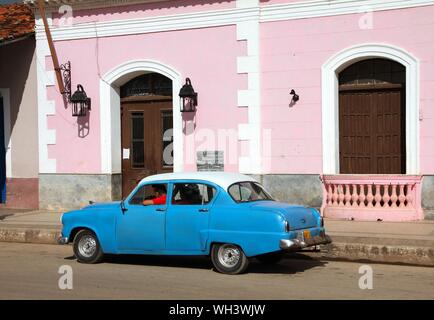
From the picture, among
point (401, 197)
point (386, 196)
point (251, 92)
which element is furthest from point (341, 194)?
point (251, 92)

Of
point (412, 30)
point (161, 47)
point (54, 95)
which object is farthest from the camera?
point (54, 95)

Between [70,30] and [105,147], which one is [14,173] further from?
[70,30]

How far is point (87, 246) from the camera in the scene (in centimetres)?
1034

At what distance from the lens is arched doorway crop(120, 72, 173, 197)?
614 inches

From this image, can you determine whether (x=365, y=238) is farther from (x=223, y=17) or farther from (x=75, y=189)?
(x=75, y=189)

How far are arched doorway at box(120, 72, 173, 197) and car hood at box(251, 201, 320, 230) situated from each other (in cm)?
653

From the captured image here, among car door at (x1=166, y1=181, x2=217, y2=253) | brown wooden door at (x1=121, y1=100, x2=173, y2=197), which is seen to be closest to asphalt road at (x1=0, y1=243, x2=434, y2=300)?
car door at (x1=166, y1=181, x2=217, y2=253)

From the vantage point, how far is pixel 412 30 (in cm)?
1284

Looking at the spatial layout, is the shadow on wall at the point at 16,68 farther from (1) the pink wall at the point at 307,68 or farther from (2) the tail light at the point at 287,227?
(2) the tail light at the point at 287,227

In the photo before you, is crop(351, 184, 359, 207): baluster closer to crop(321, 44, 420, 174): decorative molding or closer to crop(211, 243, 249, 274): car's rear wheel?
crop(321, 44, 420, 174): decorative molding

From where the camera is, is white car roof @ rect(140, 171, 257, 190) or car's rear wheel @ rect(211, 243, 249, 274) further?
white car roof @ rect(140, 171, 257, 190)
